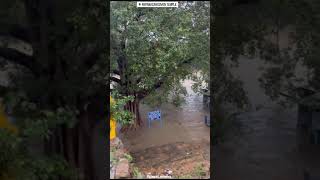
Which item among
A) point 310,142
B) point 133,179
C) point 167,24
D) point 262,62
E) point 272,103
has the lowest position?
point 133,179

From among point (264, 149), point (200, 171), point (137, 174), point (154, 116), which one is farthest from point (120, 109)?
point (264, 149)

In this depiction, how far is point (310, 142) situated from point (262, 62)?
2.33 feet

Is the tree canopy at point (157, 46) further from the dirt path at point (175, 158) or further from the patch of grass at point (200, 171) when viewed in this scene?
the patch of grass at point (200, 171)

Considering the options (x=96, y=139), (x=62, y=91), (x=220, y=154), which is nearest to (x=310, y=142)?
(x=220, y=154)

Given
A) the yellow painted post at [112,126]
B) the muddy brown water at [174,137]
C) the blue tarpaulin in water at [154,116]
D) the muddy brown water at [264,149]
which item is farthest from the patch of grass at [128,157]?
the muddy brown water at [264,149]

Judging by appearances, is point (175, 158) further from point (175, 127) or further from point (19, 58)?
point (19, 58)

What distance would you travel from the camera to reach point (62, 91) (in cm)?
371

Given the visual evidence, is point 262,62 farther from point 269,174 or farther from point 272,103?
point 269,174

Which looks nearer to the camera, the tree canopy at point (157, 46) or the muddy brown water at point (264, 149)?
the tree canopy at point (157, 46)

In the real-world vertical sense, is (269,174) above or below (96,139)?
below

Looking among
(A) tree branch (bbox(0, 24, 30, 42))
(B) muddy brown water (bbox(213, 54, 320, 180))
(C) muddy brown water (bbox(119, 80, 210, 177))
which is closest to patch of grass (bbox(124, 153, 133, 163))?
(C) muddy brown water (bbox(119, 80, 210, 177))

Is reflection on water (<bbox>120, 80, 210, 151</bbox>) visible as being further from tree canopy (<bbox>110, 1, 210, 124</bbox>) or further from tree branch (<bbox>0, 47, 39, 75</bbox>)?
tree branch (<bbox>0, 47, 39, 75</bbox>)

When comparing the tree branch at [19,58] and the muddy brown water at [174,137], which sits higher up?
the tree branch at [19,58]

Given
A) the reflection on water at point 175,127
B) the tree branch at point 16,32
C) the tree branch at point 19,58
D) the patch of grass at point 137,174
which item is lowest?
the patch of grass at point 137,174
